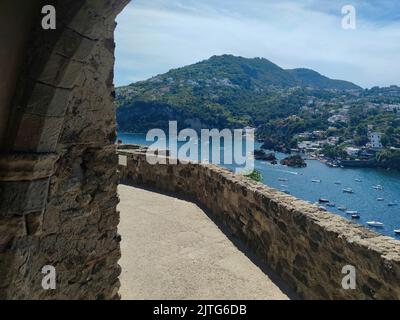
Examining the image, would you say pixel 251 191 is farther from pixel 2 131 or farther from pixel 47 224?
pixel 2 131

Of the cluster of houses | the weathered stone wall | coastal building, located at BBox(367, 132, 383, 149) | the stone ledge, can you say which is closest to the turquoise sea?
the cluster of houses

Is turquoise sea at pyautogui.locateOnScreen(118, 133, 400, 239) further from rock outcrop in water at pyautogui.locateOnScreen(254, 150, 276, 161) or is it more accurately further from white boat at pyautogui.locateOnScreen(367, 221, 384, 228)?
rock outcrop in water at pyautogui.locateOnScreen(254, 150, 276, 161)

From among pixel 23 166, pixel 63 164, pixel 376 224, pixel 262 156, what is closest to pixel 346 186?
pixel 376 224

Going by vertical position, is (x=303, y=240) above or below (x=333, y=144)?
above

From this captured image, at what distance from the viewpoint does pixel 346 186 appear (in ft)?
167

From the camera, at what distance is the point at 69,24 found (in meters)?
2.05

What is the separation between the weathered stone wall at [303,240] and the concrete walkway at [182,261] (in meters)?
0.30

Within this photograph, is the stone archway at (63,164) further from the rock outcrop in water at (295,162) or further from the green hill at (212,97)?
the rock outcrop in water at (295,162)

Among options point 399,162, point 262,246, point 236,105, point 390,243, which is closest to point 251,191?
point 262,246

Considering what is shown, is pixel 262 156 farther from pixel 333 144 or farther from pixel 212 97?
pixel 212 97

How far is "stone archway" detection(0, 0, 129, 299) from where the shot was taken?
2.09 meters

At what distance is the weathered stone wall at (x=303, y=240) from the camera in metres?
3.11

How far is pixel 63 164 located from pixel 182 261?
286cm

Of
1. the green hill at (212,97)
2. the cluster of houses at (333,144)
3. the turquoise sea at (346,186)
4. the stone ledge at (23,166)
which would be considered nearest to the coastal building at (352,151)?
the cluster of houses at (333,144)
